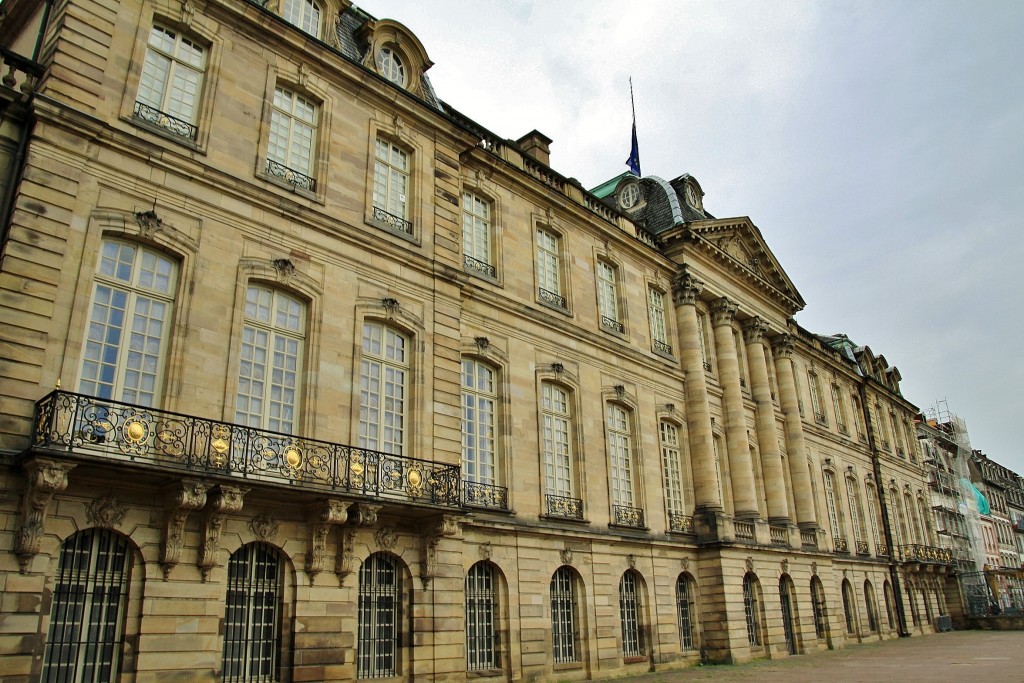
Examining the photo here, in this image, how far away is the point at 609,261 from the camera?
2317cm

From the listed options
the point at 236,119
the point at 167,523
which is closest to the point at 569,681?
the point at 167,523

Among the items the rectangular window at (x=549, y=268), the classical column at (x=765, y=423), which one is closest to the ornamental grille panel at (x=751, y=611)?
the classical column at (x=765, y=423)

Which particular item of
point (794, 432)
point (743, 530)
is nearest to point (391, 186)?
point (743, 530)

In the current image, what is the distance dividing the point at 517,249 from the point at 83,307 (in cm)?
1090

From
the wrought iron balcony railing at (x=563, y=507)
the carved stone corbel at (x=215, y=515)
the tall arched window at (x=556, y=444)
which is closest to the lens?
the carved stone corbel at (x=215, y=515)

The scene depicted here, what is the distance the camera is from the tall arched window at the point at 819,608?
2711cm

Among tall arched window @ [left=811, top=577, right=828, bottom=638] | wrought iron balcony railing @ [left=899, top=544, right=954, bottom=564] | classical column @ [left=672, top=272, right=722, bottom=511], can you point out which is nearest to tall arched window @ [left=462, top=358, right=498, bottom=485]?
classical column @ [left=672, top=272, right=722, bottom=511]

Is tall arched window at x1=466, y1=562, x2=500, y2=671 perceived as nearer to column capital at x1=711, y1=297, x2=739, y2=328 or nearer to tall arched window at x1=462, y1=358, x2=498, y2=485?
tall arched window at x1=462, y1=358, x2=498, y2=485

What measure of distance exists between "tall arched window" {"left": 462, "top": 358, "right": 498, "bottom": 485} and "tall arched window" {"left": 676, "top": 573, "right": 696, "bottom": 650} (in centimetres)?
751

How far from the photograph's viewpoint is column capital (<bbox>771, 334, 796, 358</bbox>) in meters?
30.7

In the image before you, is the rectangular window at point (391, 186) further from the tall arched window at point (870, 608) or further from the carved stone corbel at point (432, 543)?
the tall arched window at point (870, 608)

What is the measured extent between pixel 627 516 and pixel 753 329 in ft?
36.6

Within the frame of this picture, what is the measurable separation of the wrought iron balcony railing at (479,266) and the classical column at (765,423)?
43.0 ft

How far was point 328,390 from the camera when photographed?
538 inches
